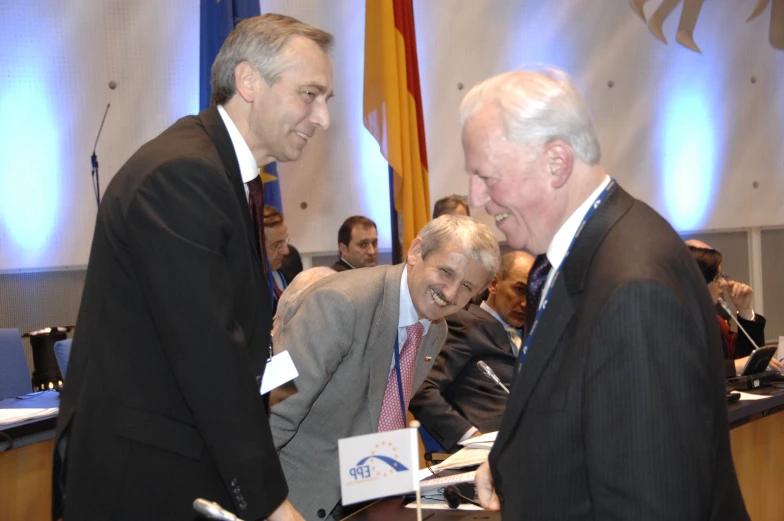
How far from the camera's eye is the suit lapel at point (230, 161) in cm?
164

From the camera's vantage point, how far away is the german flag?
5.70 m

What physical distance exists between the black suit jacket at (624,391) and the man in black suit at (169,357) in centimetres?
47

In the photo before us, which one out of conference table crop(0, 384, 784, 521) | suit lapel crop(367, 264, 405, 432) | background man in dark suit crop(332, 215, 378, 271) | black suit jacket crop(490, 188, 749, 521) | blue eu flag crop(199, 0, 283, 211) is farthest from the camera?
background man in dark suit crop(332, 215, 378, 271)

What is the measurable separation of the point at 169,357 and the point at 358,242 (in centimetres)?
431

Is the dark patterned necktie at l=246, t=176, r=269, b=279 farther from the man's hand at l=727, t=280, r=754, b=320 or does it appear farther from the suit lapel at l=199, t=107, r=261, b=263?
the man's hand at l=727, t=280, r=754, b=320

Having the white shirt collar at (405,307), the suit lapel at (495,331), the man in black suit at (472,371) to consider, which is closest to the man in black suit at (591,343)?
the white shirt collar at (405,307)

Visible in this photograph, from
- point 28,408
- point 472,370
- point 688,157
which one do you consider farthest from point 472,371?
point 688,157

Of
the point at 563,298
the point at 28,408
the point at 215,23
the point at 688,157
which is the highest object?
the point at 215,23

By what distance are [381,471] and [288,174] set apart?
16.7ft

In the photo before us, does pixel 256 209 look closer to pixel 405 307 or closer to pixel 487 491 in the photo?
pixel 487 491

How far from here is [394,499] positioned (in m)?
2.38

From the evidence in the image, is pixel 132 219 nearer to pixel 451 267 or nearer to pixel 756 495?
pixel 451 267

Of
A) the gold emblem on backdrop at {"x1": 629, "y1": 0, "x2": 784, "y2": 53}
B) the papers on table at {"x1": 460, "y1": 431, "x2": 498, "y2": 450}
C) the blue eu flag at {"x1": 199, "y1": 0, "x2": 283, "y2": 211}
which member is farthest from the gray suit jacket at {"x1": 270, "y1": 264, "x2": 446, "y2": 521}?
the gold emblem on backdrop at {"x1": 629, "y1": 0, "x2": 784, "y2": 53}

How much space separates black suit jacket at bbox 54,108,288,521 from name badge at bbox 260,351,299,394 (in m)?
0.24
